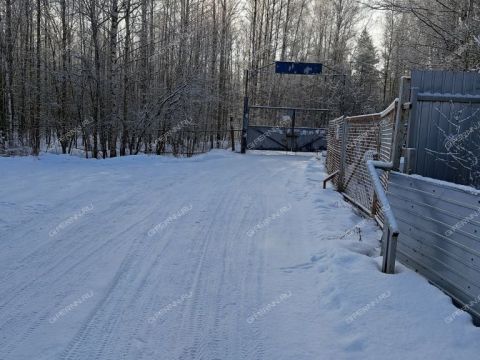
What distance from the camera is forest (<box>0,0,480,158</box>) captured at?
16.5 m

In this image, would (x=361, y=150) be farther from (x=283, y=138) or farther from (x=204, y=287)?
(x=283, y=138)

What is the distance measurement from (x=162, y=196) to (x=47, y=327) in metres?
5.35

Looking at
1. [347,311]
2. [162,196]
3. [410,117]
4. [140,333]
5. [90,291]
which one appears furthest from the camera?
[162,196]

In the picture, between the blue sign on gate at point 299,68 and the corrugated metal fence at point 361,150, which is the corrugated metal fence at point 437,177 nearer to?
the corrugated metal fence at point 361,150

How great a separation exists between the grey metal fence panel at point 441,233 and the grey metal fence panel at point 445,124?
64 centimetres

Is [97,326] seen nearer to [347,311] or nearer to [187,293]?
[187,293]

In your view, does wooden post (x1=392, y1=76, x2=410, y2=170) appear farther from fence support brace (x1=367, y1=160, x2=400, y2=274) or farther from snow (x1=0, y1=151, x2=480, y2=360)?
snow (x1=0, y1=151, x2=480, y2=360)

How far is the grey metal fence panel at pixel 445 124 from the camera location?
525 centimetres

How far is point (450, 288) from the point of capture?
12.6 feet

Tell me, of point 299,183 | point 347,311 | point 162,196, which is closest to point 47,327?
point 347,311

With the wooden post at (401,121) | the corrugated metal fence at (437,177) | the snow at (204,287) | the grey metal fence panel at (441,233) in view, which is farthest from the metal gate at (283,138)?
the grey metal fence panel at (441,233)

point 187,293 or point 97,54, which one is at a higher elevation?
point 97,54

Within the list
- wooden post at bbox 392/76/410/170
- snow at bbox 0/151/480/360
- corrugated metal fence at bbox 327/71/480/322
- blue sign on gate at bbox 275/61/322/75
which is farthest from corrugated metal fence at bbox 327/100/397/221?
blue sign on gate at bbox 275/61/322/75

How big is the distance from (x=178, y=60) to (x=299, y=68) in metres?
8.36
